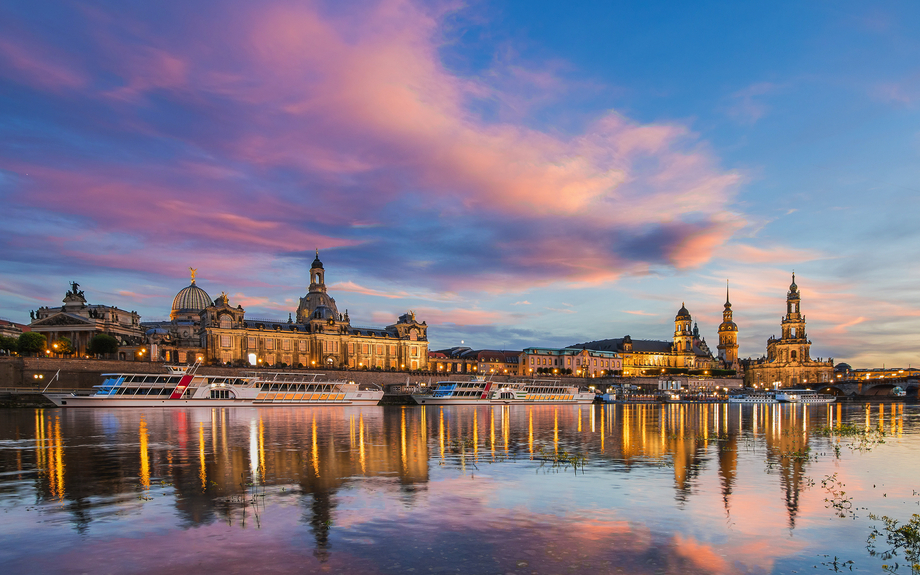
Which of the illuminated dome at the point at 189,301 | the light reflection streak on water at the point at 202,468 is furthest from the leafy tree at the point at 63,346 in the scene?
the light reflection streak on water at the point at 202,468

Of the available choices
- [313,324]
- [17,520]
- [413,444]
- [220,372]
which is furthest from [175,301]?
[17,520]

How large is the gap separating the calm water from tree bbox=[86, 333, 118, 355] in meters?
97.9

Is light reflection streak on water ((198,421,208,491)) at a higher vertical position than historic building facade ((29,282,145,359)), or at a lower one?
lower

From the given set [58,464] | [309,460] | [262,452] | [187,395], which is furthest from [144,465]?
[187,395]

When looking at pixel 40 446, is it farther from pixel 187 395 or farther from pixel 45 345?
pixel 45 345

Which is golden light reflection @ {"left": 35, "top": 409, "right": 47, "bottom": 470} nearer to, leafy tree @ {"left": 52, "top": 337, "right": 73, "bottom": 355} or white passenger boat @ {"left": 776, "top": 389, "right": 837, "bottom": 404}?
leafy tree @ {"left": 52, "top": 337, "right": 73, "bottom": 355}

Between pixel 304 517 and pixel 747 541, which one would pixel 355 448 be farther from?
pixel 747 541

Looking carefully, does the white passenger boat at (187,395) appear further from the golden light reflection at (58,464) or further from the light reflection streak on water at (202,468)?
the light reflection streak on water at (202,468)

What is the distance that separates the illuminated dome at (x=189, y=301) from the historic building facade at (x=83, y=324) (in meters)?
14.7

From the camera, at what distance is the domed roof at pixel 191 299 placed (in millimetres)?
177500

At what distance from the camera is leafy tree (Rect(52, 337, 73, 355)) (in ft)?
392

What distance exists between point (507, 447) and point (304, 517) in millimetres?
17536

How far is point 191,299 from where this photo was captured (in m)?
179

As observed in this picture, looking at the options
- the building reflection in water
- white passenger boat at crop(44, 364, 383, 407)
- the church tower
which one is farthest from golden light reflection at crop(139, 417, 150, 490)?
the church tower
